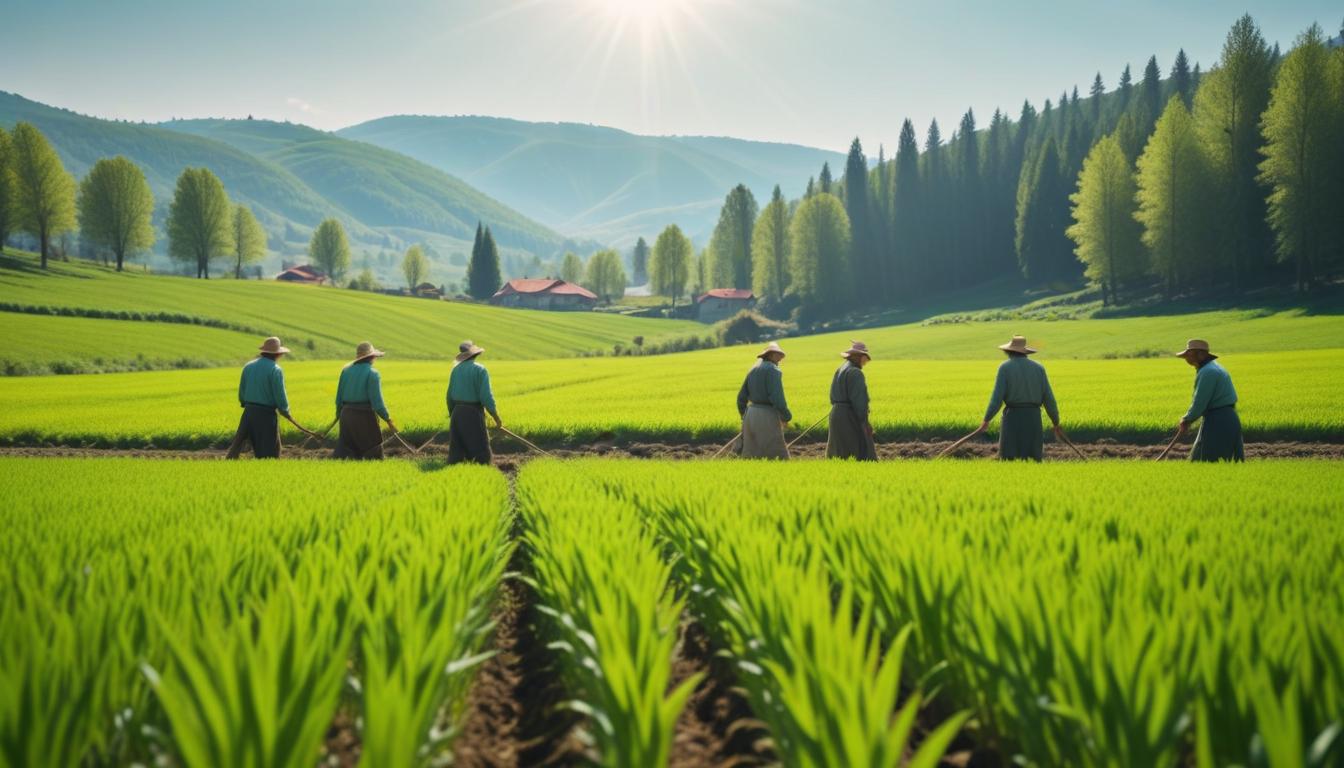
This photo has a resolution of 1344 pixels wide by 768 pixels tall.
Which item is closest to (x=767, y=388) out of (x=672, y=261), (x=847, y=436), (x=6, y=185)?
(x=847, y=436)

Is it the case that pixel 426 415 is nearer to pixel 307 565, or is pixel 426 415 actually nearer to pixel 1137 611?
pixel 307 565

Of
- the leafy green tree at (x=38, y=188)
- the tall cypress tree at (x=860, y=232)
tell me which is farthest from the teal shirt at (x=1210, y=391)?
the tall cypress tree at (x=860, y=232)

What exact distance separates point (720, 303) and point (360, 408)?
115 m

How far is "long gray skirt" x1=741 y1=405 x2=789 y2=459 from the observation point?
14.1m

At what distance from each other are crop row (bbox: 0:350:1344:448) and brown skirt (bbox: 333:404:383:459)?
530cm

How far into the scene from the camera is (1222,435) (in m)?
11.7

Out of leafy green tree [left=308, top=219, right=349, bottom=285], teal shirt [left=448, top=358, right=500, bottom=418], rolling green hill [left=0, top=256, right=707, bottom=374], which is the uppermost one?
leafy green tree [left=308, top=219, right=349, bottom=285]

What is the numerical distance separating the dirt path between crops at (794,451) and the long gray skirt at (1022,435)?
9.83ft

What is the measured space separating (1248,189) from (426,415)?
66729 mm

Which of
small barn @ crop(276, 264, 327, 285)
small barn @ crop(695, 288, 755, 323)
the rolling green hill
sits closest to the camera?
the rolling green hill

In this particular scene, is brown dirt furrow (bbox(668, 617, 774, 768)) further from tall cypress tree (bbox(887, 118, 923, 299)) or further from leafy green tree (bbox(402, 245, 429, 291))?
leafy green tree (bbox(402, 245, 429, 291))

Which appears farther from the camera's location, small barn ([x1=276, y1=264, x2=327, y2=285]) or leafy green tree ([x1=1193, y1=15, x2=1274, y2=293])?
small barn ([x1=276, y1=264, x2=327, y2=285])

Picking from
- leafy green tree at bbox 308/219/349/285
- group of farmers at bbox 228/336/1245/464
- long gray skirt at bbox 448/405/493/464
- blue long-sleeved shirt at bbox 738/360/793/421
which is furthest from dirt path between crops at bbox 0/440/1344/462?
leafy green tree at bbox 308/219/349/285

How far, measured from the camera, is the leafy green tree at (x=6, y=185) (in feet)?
241
